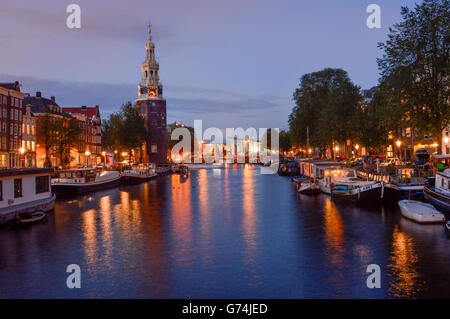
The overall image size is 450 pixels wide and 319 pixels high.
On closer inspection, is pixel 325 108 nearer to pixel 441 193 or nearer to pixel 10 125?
pixel 441 193

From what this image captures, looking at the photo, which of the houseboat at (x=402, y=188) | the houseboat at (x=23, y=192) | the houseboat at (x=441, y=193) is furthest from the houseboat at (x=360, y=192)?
the houseboat at (x=23, y=192)

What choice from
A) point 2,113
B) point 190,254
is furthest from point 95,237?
point 2,113

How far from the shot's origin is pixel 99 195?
6494 cm

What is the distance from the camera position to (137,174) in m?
95.8

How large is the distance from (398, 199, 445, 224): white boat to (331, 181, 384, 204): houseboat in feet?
27.0

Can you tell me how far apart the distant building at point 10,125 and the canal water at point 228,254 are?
123ft

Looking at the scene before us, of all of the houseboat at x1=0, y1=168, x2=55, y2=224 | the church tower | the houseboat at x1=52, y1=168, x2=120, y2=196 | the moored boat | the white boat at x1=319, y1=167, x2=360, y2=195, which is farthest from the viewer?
the church tower

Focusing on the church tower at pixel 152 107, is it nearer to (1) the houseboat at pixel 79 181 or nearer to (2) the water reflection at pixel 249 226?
(1) the houseboat at pixel 79 181

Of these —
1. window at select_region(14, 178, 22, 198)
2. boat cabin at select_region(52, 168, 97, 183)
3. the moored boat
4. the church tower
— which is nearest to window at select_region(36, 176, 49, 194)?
window at select_region(14, 178, 22, 198)

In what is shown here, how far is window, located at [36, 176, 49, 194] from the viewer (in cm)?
4243

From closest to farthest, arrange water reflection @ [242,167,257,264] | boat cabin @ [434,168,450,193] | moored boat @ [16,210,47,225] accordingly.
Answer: water reflection @ [242,167,257,264] → moored boat @ [16,210,47,225] → boat cabin @ [434,168,450,193]

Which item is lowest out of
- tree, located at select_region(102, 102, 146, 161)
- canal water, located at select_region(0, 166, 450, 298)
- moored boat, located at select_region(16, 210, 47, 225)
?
canal water, located at select_region(0, 166, 450, 298)

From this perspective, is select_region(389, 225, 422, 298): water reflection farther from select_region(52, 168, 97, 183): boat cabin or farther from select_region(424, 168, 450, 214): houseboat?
select_region(52, 168, 97, 183): boat cabin
